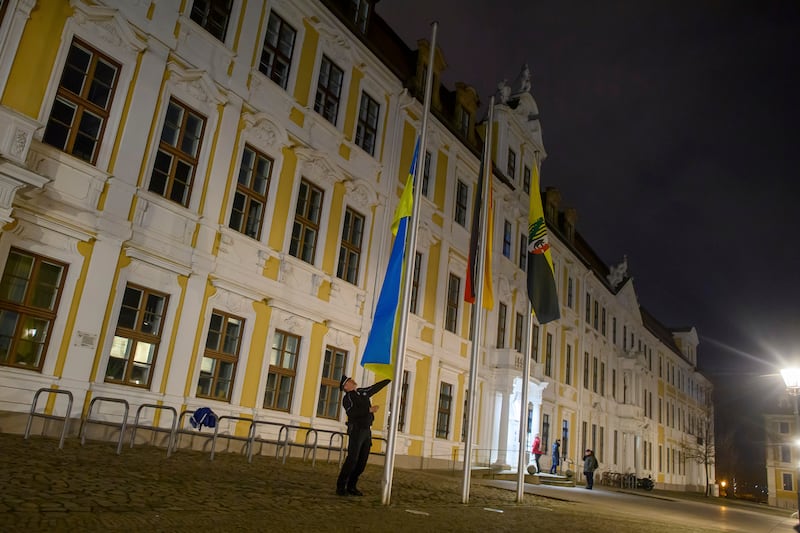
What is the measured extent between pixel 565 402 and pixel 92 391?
27.1m

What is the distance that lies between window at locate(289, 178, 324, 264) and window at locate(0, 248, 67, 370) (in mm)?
6650

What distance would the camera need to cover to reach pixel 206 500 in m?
7.33

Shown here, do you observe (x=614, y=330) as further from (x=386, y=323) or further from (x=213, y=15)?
(x=386, y=323)

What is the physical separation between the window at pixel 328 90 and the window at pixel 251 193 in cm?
301

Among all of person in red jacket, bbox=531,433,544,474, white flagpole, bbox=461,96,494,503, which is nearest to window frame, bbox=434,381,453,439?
person in red jacket, bbox=531,433,544,474

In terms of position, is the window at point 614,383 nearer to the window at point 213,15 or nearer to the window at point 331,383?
the window at point 331,383

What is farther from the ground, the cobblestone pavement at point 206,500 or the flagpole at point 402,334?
the flagpole at point 402,334

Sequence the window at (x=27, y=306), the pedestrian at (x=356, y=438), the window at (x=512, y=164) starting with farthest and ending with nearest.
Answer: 1. the window at (x=512, y=164)
2. the window at (x=27, y=306)
3. the pedestrian at (x=356, y=438)

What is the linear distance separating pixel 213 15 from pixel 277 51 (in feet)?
7.15

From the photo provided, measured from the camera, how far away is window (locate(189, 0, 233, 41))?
1537 centimetres

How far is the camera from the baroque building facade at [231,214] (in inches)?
469

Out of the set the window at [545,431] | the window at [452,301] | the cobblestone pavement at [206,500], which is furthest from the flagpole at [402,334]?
the window at [545,431]

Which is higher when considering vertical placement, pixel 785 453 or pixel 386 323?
pixel 785 453

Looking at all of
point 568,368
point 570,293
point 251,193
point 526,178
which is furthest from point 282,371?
point 570,293
